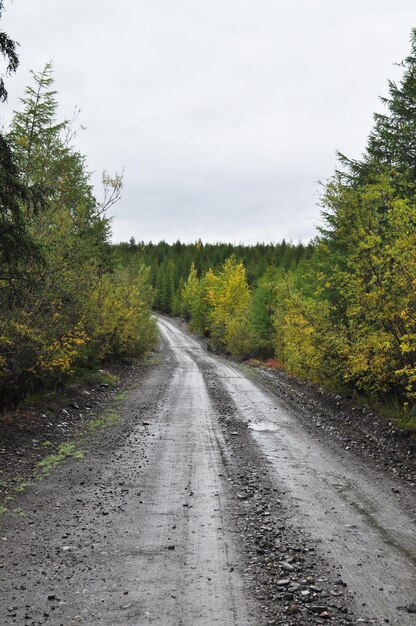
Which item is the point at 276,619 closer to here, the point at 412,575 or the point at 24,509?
the point at 412,575

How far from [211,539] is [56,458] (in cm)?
498

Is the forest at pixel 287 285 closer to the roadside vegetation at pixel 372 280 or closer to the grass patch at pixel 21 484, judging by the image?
the roadside vegetation at pixel 372 280

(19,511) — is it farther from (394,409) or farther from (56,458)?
(394,409)

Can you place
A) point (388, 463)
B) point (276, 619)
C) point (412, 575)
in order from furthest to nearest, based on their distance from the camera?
point (388, 463), point (412, 575), point (276, 619)

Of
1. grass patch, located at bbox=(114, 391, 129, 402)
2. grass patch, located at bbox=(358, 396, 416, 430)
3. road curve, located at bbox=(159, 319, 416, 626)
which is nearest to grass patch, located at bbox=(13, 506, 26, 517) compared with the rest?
road curve, located at bbox=(159, 319, 416, 626)

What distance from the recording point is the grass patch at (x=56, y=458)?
9078 mm

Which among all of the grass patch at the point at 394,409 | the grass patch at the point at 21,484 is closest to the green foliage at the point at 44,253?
the grass patch at the point at 21,484

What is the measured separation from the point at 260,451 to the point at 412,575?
583cm

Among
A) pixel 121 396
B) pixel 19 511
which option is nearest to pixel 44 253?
pixel 19 511

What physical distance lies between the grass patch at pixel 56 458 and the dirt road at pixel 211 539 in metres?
0.25

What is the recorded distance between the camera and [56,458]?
393 inches

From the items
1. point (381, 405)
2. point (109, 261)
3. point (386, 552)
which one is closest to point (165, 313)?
point (109, 261)

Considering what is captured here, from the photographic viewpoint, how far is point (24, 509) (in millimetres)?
7156

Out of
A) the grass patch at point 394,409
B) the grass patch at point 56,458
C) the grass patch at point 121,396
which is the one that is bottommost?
the grass patch at point 121,396
